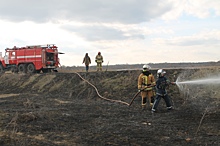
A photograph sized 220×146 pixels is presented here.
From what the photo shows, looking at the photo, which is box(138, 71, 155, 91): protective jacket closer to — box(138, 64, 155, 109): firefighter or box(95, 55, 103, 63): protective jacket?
box(138, 64, 155, 109): firefighter

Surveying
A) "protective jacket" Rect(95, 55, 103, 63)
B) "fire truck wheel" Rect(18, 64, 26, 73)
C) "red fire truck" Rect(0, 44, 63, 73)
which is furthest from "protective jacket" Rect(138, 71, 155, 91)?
"fire truck wheel" Rect(18, 64, 26, 73)

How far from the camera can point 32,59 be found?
23891 millimetres

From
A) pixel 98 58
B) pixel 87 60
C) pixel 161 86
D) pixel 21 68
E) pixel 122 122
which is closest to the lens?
pixel 122 122

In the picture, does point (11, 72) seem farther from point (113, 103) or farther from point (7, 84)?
point (113, 103)

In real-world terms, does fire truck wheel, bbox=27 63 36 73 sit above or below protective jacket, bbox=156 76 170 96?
above

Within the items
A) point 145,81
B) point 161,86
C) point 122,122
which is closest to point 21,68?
point 145,81

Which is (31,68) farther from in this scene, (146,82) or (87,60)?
(146,82)

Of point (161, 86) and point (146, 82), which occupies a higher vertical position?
point (146, 82)

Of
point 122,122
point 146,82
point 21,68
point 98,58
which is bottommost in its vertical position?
point 122,122

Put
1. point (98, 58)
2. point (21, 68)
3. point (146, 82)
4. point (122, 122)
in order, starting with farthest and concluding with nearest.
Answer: point (21, 68), point (98, 58), point (146, 82), point (122, 122)

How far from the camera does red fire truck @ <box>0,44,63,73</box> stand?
23.6 m

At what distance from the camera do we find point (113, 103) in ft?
44.5

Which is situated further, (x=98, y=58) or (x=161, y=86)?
(x=98, y=58)

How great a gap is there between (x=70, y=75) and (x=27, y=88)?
339 cm
